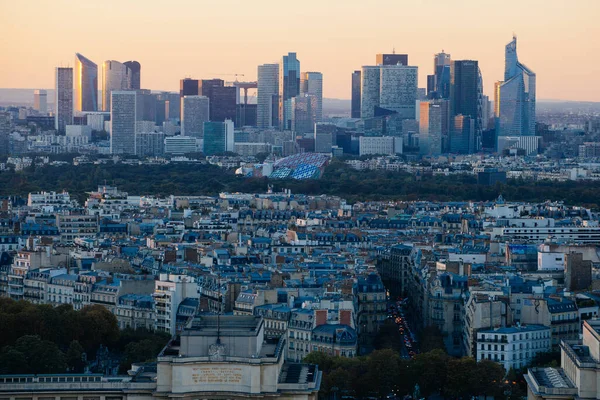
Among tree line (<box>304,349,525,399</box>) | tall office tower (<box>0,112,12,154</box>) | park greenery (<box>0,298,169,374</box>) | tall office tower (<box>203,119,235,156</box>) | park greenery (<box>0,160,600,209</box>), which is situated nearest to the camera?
tree line (<box>304,349,525,399</box>)

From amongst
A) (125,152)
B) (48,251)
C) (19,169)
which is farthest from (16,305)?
(125,152)

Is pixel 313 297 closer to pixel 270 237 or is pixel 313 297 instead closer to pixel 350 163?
pixel 270 237

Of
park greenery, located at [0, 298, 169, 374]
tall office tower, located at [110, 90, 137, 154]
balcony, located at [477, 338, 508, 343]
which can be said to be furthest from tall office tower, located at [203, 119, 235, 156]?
balcony, located at [477, 338, 508, 343]

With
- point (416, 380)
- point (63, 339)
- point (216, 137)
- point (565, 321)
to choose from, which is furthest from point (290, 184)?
point (416, 380)

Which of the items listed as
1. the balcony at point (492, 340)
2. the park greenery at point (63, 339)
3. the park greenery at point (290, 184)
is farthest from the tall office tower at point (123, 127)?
the balcony at point (492, 340)

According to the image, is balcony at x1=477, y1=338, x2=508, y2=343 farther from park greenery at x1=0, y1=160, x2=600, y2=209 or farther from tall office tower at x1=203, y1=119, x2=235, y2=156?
tall office tower at x1=203, y1=119, x2=235, y2=156

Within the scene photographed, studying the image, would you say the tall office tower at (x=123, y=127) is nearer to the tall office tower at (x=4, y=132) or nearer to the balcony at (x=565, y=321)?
the tall office tower at (x=4, y=132)
